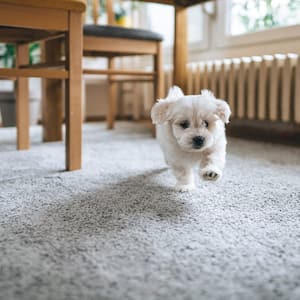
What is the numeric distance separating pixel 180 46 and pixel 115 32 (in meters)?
0.46

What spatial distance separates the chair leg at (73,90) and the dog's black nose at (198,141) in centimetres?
48

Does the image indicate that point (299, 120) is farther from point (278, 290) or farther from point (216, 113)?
point (278, 290)

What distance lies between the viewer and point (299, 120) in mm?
2068

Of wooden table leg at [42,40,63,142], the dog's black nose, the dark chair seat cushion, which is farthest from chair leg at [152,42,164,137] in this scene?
the dog's black nose

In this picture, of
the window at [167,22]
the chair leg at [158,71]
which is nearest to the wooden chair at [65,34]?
the chair leg at [158,71]

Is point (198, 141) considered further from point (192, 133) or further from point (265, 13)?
point (265, 13)

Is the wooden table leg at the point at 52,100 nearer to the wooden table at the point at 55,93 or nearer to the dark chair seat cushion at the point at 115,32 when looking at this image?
the wooden table at the point at 55,93

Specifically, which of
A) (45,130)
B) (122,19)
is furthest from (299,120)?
(122,19)

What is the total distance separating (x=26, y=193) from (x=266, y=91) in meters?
1.57

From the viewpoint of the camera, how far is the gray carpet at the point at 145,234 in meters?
0.57

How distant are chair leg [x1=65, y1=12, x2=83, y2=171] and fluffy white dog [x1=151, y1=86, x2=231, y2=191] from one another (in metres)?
0.34

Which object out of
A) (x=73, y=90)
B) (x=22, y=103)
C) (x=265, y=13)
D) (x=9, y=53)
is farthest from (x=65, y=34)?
(x=9, y=53)

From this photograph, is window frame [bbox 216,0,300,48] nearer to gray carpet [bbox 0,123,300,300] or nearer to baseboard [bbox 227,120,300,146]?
baseboard [bbox 227,120,300,146]

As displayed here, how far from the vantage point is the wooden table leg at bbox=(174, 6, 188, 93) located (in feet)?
7.58
